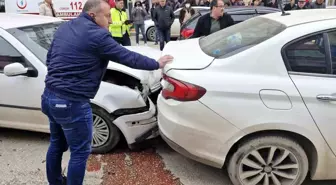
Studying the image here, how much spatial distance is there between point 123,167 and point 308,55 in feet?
6.51

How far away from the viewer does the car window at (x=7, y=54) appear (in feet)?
12.0

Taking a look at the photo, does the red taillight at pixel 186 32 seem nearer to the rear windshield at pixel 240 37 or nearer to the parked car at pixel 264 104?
the rear windshield at pixel 240 37

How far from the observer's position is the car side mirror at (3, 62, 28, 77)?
3.45m

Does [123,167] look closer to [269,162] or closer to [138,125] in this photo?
[138,125]

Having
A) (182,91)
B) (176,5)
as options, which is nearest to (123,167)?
(182,91)

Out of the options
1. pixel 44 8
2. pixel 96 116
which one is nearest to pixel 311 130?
pixel 96 116

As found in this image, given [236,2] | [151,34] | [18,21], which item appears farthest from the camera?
[236,2]

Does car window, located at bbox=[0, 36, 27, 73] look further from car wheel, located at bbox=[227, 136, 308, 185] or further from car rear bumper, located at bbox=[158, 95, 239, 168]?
car wheel, located at bbox=[227, 136, 308, 185]

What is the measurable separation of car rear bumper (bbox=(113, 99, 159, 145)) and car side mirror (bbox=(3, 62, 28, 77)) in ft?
3.44

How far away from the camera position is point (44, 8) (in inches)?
317

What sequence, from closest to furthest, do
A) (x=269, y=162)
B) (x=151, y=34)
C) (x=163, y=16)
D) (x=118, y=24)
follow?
(x=269, y=162) < (x=118, y=24) < (x=163, y=16) < (x=151, y=34)

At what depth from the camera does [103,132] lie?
3.63m

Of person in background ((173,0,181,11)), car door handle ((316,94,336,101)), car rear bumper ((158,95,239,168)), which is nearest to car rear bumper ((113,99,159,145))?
car rear bumper ((158,95,239,168))

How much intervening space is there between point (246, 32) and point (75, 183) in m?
1.91
